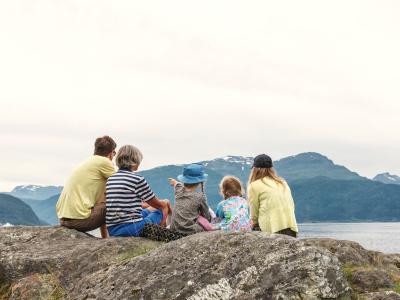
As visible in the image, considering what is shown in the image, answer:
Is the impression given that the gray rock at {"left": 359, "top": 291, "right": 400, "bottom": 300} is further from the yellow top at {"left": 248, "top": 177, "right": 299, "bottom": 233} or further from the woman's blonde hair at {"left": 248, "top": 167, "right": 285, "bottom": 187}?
the woman's blonde hair at {"left": 248, "top": 167, "right": 285, "bottom": 187}

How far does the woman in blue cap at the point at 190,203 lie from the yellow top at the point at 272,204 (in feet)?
4.05

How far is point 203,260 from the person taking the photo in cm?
725

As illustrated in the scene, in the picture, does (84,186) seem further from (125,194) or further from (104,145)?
(125,194)

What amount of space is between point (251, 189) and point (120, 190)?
3071mm

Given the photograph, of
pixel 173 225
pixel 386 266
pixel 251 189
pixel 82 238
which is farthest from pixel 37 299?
pixel 386 266

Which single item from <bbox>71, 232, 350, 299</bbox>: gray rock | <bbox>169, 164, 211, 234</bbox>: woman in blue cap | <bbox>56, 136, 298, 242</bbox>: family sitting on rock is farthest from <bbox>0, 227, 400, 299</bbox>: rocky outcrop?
<bbox>169, 164, 211, 234</bbox>: woman in blue cap

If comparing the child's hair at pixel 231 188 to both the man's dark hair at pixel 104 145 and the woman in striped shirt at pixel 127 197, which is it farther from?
the man's dark hair at pixel 104 145

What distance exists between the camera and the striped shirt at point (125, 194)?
10.9 m

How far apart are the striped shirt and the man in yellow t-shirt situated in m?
0.61

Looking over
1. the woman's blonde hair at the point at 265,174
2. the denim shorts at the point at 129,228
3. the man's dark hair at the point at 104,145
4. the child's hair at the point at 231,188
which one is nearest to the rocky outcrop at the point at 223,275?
the denim shorts at the point at 129,228

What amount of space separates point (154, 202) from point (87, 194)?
1.64 m

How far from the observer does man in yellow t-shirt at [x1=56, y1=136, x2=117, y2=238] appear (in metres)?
11.5

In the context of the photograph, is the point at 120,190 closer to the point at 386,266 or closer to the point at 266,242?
the point at 266,242

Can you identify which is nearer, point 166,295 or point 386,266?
point 166,295
